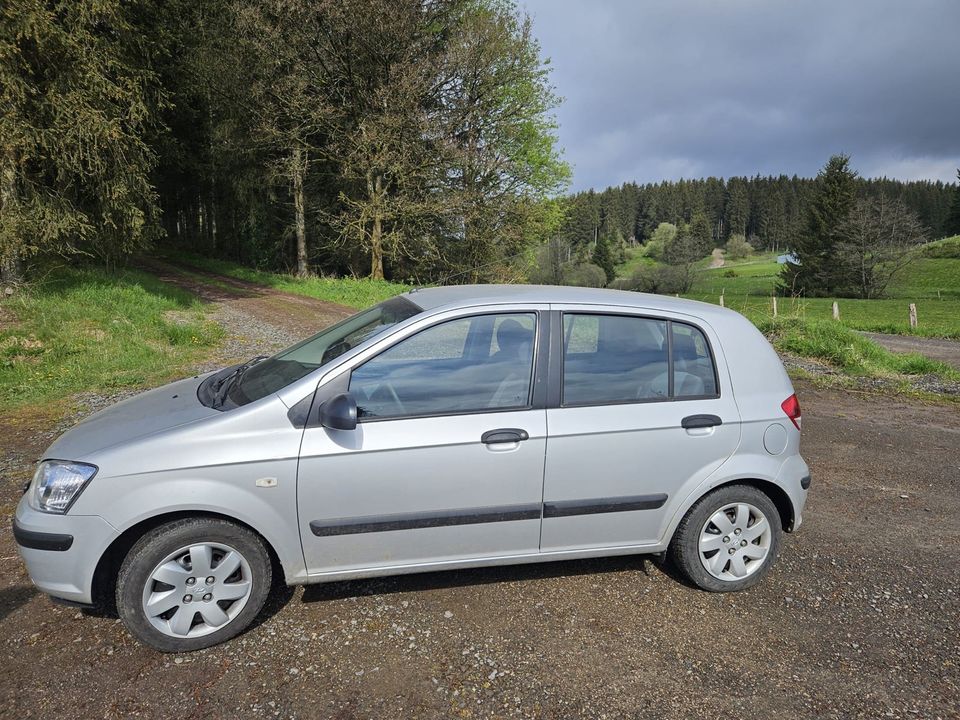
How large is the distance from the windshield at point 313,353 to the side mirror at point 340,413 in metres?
0.33

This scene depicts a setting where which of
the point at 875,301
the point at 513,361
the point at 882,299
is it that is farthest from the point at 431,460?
the point at 882,299

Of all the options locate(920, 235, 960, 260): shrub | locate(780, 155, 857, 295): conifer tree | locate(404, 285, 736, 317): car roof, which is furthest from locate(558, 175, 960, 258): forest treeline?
locate(404, 285, 736, 317): car roof

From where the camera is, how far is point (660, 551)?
3504 millimetres

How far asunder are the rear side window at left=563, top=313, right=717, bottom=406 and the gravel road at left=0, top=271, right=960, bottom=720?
118 cm

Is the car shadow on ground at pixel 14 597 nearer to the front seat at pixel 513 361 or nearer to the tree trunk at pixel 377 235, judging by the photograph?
the front seat at pixel 513 361

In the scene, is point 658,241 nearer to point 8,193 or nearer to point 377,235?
point 377,235

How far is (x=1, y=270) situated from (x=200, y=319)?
3648 millimetres

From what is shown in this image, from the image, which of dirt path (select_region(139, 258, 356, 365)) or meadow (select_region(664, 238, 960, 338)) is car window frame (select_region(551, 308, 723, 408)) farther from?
meadow (select_region(664, 238, 960, 338))

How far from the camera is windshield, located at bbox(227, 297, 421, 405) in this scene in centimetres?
327

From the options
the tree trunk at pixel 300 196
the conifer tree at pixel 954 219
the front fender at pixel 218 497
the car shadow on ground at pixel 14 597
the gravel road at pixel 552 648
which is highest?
the conifer tree at pixel 954 219

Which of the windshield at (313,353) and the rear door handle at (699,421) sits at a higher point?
the windshield at (313,353)

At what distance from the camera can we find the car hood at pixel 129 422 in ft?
9.61

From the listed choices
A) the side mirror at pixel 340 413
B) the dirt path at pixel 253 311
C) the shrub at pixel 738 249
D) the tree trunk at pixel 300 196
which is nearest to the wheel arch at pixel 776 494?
the side mirror at pixel 340 413

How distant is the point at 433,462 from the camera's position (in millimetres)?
3029
